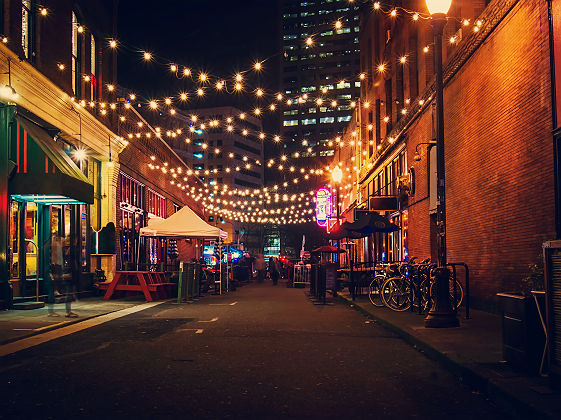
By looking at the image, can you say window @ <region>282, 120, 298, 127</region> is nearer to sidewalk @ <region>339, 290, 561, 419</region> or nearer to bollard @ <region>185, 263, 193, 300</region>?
bollard @ <region>185, 263, 193, 300</region>

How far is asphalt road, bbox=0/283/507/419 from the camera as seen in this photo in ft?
16.8

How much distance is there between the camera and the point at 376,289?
1669 centimetres

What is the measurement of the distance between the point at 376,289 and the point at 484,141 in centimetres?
563

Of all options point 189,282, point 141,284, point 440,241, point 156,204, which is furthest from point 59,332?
point 156,204

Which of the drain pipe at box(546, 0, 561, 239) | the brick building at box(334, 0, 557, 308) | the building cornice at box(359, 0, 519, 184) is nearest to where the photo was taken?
the drain pipe at box(546, 0, 561, 239)

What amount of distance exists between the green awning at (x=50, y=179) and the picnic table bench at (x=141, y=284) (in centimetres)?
304

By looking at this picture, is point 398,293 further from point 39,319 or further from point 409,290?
point 39,319

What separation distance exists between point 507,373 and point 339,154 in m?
43.7

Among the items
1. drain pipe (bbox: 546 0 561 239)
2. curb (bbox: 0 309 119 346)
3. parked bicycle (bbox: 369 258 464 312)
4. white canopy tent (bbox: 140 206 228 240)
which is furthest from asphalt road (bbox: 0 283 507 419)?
white canopy tent (bbox: 140 206 228 240)

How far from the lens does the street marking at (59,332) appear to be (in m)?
8.54

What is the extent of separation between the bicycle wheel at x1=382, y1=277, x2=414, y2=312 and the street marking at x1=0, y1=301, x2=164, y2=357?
250 inches

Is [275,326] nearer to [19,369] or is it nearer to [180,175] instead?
[19,369]

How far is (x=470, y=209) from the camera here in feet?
46.6

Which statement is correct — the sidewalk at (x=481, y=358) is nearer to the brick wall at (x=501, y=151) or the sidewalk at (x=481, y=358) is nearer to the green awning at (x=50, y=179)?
the brick wall at (x=501, y=151)
